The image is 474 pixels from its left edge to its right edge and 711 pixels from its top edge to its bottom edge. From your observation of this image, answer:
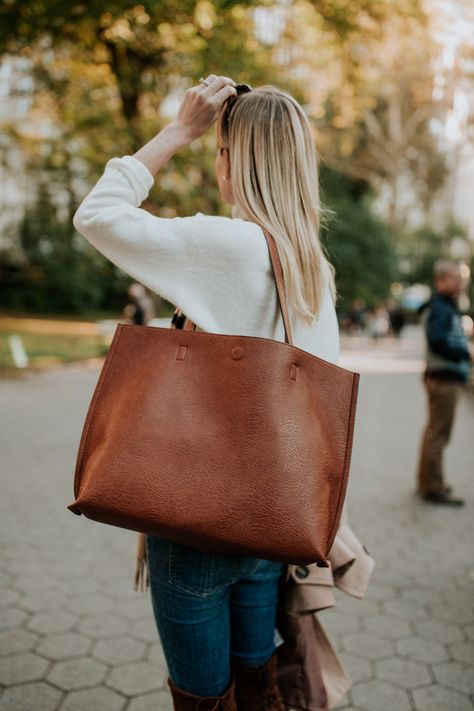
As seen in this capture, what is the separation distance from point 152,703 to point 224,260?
214cm

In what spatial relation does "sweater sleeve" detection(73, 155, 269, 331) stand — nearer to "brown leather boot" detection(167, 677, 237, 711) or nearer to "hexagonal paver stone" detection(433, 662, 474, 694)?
"brown leather boot" detection(167, 677, 237, 711)

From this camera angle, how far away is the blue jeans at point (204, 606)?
1507 mm

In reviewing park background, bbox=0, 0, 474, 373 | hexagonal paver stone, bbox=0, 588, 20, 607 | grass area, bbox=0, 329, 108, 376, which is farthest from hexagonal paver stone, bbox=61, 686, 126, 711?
grass area, bbox=0, 329, 108, 376

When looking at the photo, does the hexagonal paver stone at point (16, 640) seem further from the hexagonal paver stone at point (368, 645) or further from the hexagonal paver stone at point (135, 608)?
the hexagonal paver stone at point (368, 645)

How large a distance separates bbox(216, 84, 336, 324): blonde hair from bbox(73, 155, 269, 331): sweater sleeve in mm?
98

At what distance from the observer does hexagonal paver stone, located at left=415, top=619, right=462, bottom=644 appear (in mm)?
3348

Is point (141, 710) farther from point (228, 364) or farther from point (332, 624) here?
point (228, 364)

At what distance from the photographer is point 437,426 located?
18.6 ft

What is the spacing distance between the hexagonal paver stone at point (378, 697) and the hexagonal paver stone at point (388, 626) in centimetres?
48

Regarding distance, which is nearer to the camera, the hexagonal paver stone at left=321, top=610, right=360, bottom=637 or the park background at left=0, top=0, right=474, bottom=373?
the hexagonal paver stone at left=321, top=610, right=360, bottom=637

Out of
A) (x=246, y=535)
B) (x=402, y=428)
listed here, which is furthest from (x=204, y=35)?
(x=246, y=535)

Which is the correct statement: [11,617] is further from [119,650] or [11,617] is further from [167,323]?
[167,323]

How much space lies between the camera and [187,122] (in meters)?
1.58

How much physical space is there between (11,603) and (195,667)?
93.0 inches
